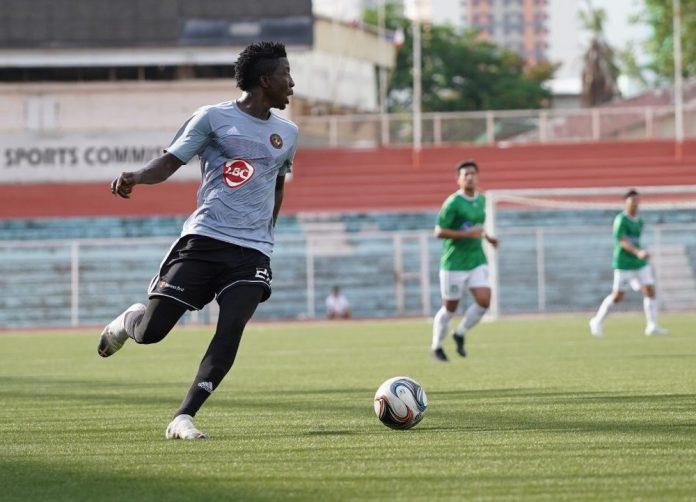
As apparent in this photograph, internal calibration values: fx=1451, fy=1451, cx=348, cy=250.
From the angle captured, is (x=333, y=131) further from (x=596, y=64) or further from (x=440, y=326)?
(x=596, y=64)

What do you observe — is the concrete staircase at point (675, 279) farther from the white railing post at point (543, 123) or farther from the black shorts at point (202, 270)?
the black shorts at point (202, 270)

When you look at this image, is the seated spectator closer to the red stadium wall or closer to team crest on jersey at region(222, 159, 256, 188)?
the red stadium wall

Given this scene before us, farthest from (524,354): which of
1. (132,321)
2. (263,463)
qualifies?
(263,463)

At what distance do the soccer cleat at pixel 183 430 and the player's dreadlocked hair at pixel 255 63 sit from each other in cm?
185

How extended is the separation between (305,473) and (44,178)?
36861mm

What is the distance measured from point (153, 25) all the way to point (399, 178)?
802 cm

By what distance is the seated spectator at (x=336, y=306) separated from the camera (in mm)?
33469

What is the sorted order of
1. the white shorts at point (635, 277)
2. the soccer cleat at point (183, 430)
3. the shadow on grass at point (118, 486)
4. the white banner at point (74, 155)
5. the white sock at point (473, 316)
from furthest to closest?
the white banner at point (74, 155), the white shorts at point (635, 277), the white sock at point (473, 316), the soccer cleat at point (183, 430), the shadow on grass at point (118, 486)

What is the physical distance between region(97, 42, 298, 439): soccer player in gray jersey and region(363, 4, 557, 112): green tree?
71478 millimetres

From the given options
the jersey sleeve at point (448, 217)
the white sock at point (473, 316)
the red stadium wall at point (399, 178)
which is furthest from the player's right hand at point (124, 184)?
the red stadium wall at point (399, 178)

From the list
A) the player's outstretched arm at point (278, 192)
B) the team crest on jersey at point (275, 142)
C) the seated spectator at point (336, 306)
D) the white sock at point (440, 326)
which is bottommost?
the seated spectator at point (336, 306)

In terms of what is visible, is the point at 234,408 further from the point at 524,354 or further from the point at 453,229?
the point at 524,354

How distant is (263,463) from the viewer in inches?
259

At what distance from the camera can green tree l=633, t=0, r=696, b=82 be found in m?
59.0
